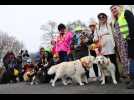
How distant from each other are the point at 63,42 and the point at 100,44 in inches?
52.3

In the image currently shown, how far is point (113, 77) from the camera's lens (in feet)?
37.6

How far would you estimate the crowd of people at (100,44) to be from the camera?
10.4 metres

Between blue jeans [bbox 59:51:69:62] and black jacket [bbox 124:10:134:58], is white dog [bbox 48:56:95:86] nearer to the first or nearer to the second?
blue jeans [bbox 59:51:69:62]

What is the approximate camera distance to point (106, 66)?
11.5 m

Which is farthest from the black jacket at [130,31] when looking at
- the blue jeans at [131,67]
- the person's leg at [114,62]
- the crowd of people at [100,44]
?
the person's leg at [114,62]

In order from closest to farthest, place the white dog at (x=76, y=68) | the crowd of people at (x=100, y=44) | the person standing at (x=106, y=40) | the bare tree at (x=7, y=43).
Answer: the crowd of people at (x=100, y=44), the person standing at (x=106, y=40), the white dog at (x=76, y=68), the bare tree at (x=7, y=43)

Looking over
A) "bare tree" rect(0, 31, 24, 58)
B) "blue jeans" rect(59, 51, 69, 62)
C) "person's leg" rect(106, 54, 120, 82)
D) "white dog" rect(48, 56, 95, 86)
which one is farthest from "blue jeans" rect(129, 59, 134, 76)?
"bare tree" rect(0, 31, 24, 58)

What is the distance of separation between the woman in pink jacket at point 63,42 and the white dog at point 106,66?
142 centimetres

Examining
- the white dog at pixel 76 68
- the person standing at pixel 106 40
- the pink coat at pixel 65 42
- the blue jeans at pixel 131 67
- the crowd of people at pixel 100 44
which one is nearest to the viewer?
the blue jeans at pixel 131 67

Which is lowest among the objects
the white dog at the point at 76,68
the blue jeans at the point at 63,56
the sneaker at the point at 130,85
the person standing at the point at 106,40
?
the sneaker at the point at 130,85

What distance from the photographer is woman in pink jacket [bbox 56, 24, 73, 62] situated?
12.7m

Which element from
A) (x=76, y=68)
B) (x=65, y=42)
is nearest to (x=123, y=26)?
(x=76, y=68)

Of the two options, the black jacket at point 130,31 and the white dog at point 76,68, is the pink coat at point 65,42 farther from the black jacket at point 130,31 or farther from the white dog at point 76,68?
the black jacket at point 130,31
